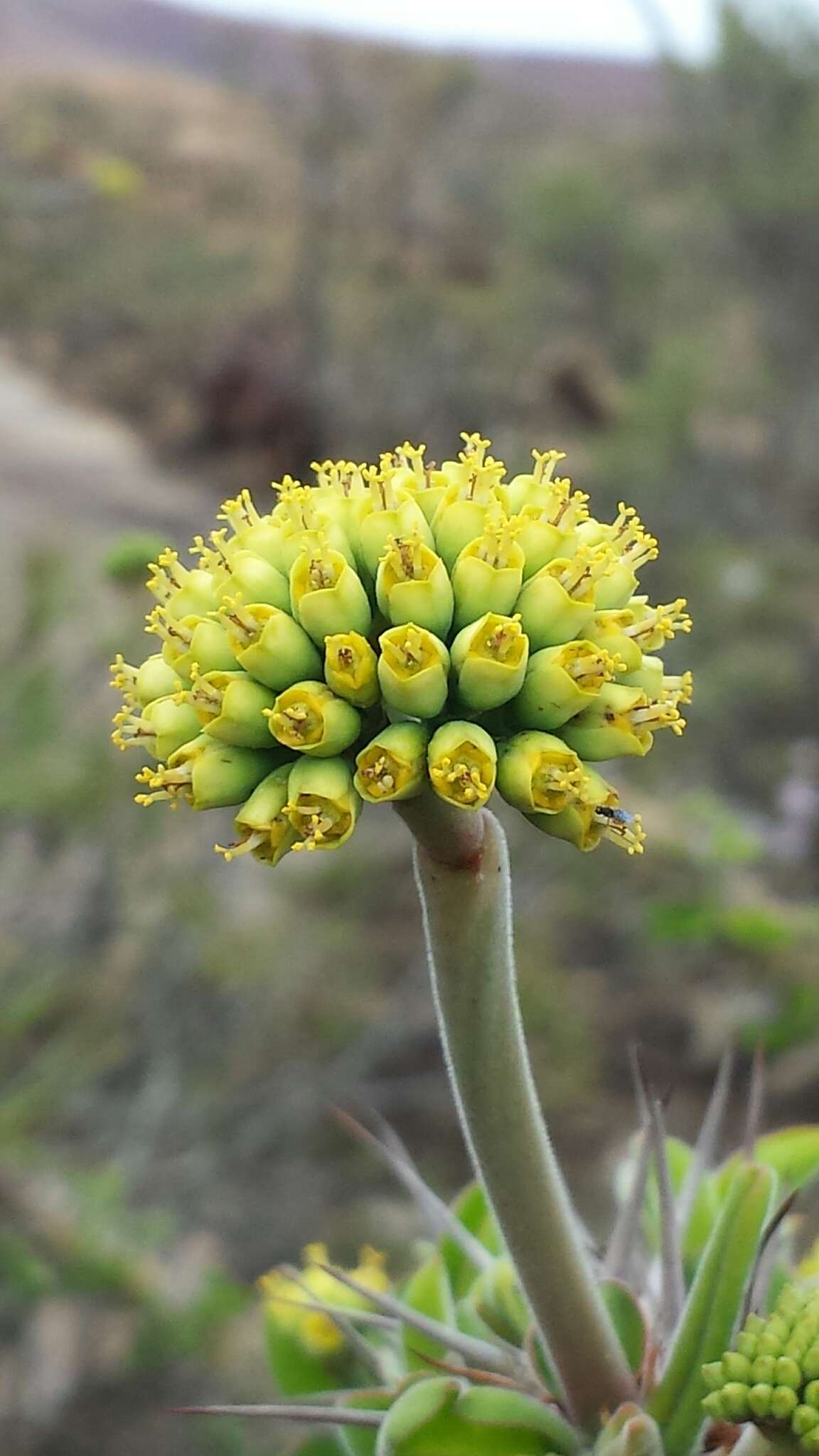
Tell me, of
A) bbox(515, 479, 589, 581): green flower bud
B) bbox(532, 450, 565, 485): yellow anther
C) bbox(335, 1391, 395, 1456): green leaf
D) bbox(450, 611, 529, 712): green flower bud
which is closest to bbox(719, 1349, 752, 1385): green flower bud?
bbox(335, 1391, 395, 1456): green leaf

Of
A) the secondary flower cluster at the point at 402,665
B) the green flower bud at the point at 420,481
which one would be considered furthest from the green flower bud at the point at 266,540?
the green flower bud at the point at 420,481

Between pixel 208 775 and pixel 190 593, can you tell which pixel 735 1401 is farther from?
pixel 190 593

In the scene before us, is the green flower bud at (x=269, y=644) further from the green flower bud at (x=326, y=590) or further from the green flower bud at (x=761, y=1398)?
the green flower bud at (x=761, y=1398)

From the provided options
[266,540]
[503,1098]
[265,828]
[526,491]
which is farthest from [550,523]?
[503,1098]

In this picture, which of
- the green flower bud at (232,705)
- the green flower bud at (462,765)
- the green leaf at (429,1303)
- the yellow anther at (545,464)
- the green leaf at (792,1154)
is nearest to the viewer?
the green flower bud at (462,765)

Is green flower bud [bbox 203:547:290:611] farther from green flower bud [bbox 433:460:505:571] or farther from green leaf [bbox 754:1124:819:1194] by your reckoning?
green leaf [bbox 754:1124:819:1194]

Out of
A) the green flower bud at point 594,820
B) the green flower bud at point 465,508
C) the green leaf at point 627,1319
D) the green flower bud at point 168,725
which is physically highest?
the green flower bud at point 465,508
